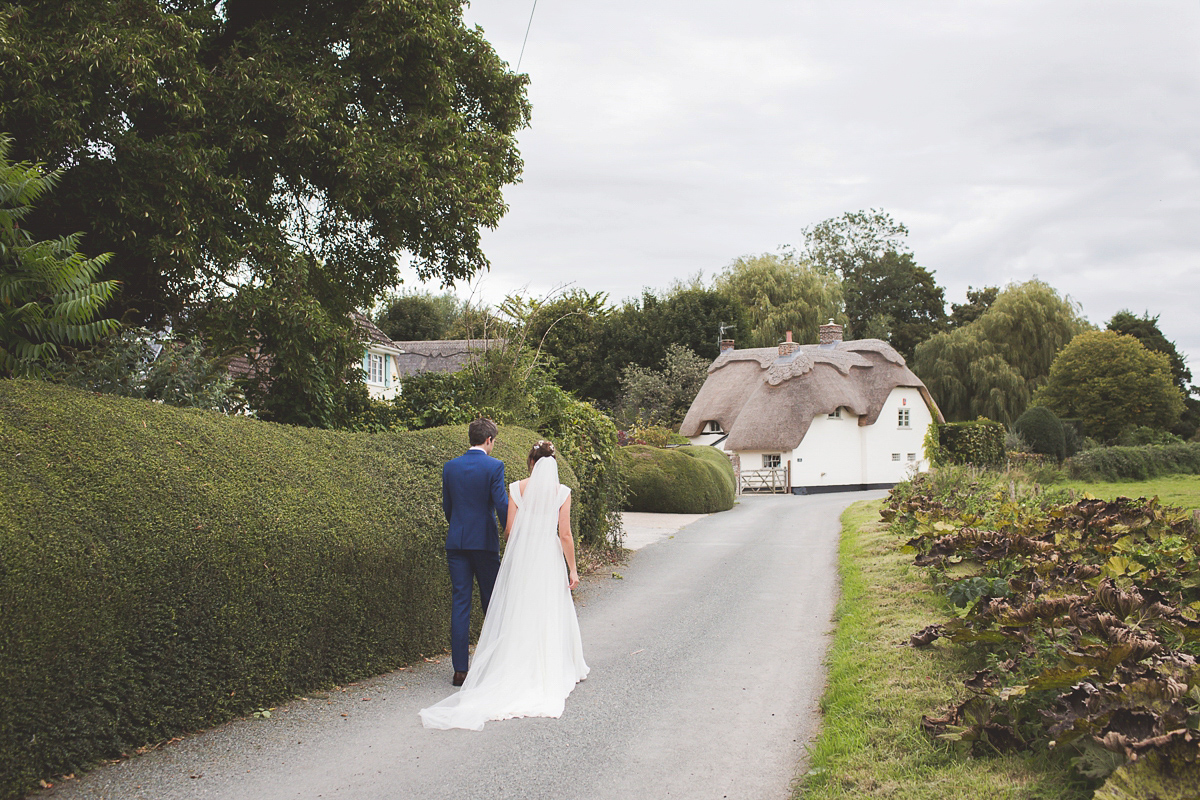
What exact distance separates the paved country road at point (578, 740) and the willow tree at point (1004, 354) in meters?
44.5

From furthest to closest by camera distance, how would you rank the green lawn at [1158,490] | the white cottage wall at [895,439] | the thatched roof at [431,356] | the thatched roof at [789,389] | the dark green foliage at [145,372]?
the thatched roof at [431,356] → the white cottage wall at [895,439] → the thatched roof at [789,389] → the green lawn at [1158,490] → the dark green foliage at [145,372]

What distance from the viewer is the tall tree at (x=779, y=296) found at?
5231cm

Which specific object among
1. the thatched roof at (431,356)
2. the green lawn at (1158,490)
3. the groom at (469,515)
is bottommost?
the green lawn at (1158,490)

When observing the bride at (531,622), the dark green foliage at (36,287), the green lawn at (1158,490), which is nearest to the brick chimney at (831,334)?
the green lawn at (1158,490)

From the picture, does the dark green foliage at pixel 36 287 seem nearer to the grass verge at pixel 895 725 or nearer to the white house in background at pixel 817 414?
the grass verge at pixel 895 725

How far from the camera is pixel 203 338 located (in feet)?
35.7

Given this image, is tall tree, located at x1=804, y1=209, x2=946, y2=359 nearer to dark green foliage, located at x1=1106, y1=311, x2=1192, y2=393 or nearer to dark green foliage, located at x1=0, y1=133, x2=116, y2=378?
dark green foliage, located at x1=1106, y1=311, x2=1192, y2=393

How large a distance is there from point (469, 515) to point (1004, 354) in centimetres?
4966

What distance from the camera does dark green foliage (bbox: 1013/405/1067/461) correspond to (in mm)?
38000

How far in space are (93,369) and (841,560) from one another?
35.5 feet

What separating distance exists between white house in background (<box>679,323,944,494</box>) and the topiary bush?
139 centimetres

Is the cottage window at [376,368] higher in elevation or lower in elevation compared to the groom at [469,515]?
higher

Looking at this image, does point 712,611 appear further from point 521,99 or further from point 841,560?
point 521,99

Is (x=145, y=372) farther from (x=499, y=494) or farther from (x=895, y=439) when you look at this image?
(x=895, y=439)
